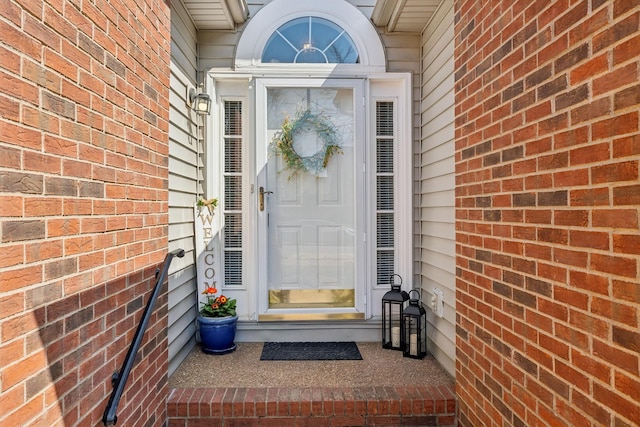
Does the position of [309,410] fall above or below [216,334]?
below

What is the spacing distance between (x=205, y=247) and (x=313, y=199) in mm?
972

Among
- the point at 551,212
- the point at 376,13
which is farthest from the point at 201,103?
the point at 551,212

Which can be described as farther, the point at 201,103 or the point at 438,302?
the point at 201,103

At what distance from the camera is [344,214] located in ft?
11.2

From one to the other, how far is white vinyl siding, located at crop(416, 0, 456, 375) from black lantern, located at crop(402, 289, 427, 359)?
71 millimetres

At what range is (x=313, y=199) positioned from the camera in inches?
134

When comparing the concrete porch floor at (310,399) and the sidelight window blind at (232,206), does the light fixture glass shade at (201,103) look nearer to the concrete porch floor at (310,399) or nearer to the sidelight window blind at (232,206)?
the sidelight window blind at (232,206)

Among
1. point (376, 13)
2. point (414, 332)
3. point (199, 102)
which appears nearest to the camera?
point (414, 332)

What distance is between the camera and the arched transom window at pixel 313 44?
3.37m

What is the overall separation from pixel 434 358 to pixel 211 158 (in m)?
2.31

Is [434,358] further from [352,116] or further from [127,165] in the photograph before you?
[127,165]

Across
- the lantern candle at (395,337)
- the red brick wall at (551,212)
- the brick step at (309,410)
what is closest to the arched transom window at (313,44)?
the red brick wall at (551,212)

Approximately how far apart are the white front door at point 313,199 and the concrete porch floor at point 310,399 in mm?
875

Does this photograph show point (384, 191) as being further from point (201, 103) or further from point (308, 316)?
point (201, 103)
